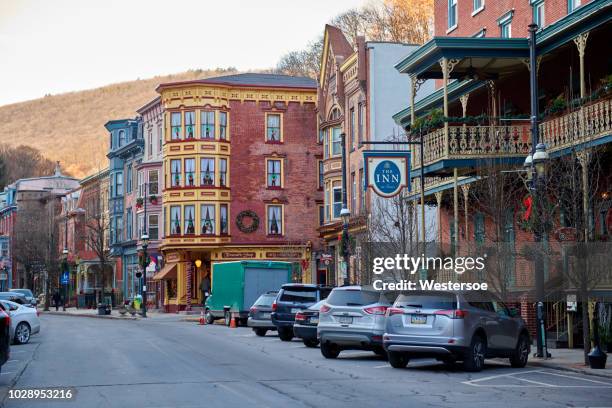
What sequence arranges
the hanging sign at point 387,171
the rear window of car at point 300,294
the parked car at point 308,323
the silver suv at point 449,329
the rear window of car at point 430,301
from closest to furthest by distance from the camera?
1. the silver suv at point 449,329
2. the rear window of car at point 430,301
3. the parked car at point 308,323
4. the rear window of car at point 300,294
5. the hanging sign at point 387,171

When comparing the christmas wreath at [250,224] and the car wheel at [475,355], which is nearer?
the car wheel at [475,355]

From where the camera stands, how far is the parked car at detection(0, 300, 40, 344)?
31.0 meters

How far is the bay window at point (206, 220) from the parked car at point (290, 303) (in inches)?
1346

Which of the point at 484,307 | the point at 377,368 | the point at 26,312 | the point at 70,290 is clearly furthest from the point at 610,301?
the point at 70,290

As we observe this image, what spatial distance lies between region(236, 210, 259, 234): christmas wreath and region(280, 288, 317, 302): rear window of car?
35206mm

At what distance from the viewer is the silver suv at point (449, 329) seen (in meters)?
19.9

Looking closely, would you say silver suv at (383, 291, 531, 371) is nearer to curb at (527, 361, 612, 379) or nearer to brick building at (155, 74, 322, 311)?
curb at (527, 361, 612, 379)

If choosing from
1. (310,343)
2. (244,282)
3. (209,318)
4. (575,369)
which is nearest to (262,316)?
(310,343)

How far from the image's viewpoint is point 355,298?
23.7 m

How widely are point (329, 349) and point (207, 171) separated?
4327 cm

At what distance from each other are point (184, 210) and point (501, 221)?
42974 mm

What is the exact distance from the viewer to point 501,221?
25.1 m

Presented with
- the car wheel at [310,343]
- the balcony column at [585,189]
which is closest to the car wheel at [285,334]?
the car wheel at [310,343]

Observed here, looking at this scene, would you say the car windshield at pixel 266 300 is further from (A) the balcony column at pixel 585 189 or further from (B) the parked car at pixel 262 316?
(A) the balcony column at pixel 585 189
